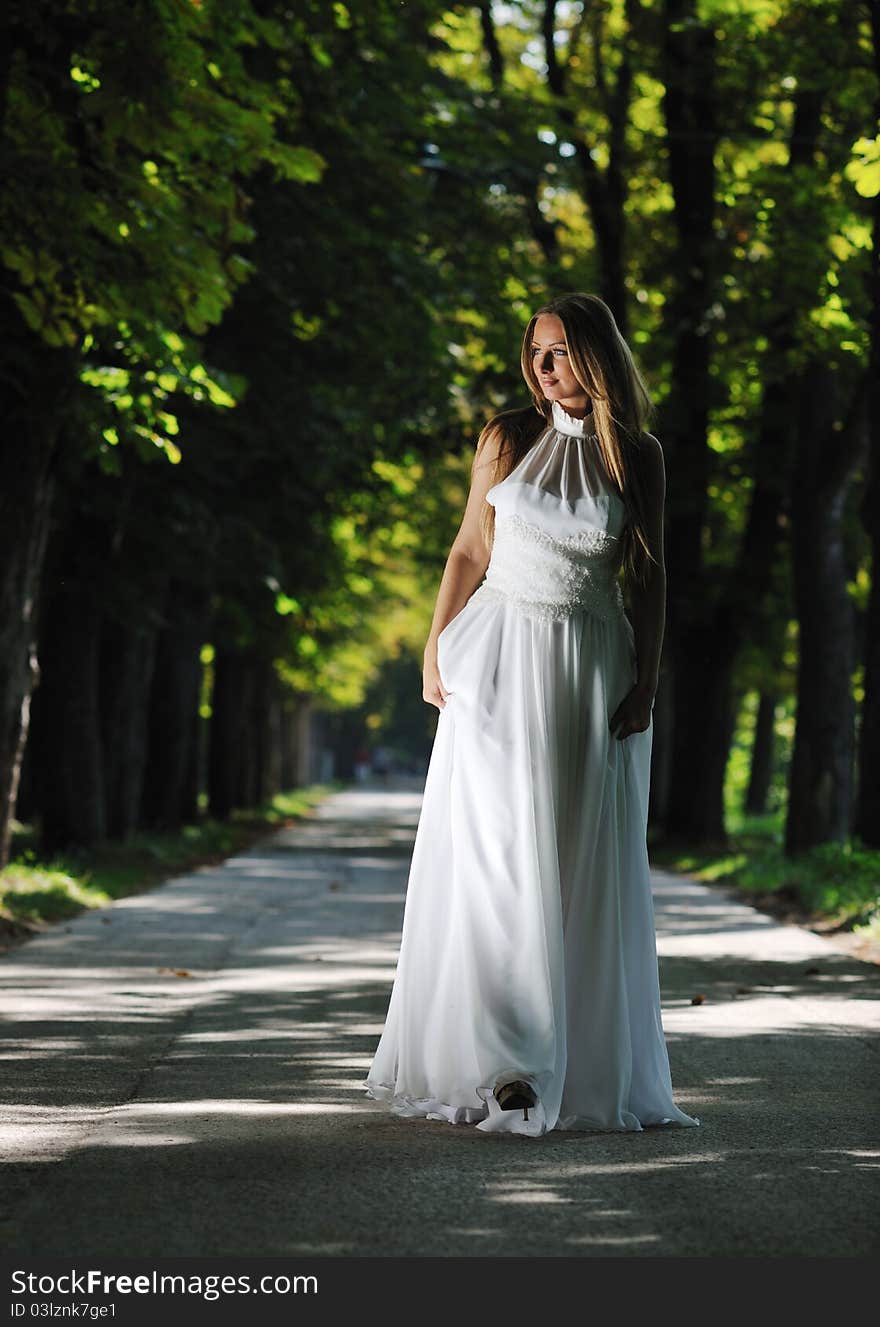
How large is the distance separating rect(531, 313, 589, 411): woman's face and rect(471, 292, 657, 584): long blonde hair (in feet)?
0.08

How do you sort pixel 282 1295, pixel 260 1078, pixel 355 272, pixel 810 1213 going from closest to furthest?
pixel 282 1295 → pixel 810 1213 → pixel 260 1078 → pixel 355 272

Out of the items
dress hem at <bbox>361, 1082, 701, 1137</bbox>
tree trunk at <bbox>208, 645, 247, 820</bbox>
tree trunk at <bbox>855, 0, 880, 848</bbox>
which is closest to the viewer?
dress hem at <bbox>361, 1082, 701, 1137</bbox>

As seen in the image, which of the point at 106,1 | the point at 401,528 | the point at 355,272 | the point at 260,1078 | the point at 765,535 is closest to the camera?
the point at 260,1078

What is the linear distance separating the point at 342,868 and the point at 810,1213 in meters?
16.6

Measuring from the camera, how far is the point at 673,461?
76.4ft

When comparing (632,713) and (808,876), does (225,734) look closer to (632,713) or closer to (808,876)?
(808,876)

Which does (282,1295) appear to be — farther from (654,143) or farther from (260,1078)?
(654,143)

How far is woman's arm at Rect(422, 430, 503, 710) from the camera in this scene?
608 centimetres

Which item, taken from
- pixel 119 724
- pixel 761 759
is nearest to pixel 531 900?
pixel 119 724

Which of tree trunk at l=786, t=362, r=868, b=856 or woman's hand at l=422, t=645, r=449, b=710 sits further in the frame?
tree trunk at l=786, t=362, r=868, b=856

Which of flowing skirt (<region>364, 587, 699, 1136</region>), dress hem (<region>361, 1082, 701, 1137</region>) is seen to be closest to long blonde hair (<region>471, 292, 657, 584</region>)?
flowing skirt (<region>364, 587, 699, 1136</region>)

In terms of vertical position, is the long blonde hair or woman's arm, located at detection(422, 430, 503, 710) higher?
the long blonde hair

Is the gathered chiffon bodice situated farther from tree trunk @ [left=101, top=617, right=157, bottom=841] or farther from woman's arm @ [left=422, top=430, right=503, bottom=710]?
tree trunk @ [left=101, top=617, right=157, bottom=841]

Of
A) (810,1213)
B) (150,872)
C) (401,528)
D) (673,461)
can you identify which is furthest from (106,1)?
(401,528)
